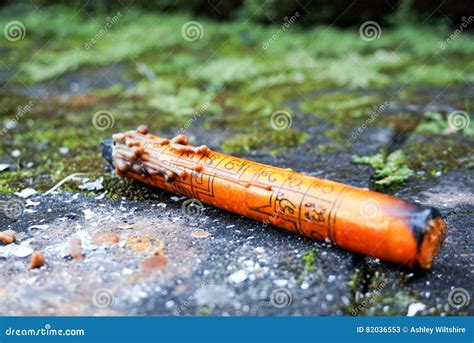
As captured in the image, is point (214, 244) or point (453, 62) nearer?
point (214, 244)

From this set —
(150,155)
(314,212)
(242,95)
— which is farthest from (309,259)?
(242,95)

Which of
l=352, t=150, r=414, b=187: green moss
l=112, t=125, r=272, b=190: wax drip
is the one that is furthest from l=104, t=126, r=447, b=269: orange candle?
l=352, t=150, r=414, b=187: green moss

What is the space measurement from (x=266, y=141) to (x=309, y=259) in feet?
6.32

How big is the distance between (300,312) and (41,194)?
210 cm

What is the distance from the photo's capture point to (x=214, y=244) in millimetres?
3074

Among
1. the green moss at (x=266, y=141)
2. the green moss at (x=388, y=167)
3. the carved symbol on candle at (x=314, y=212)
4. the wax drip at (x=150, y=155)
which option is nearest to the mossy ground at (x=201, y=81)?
the green moss at (x=266, y=141)

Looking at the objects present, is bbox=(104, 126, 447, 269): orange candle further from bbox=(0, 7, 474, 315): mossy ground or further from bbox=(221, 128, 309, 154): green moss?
bbox=(221, 128, 309, 154): green moss

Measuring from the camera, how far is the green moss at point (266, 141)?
4.54 m

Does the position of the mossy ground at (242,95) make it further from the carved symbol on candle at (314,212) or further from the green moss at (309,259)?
the carved symbol on candle at (314,212)

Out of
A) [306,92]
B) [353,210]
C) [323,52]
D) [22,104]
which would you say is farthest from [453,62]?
[22,104]

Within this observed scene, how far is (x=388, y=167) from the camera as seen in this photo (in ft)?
13.1

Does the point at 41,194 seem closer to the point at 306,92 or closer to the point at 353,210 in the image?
the point at 353,210

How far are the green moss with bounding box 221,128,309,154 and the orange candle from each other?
3.38 ft

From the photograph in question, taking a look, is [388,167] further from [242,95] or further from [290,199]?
[242,95]
